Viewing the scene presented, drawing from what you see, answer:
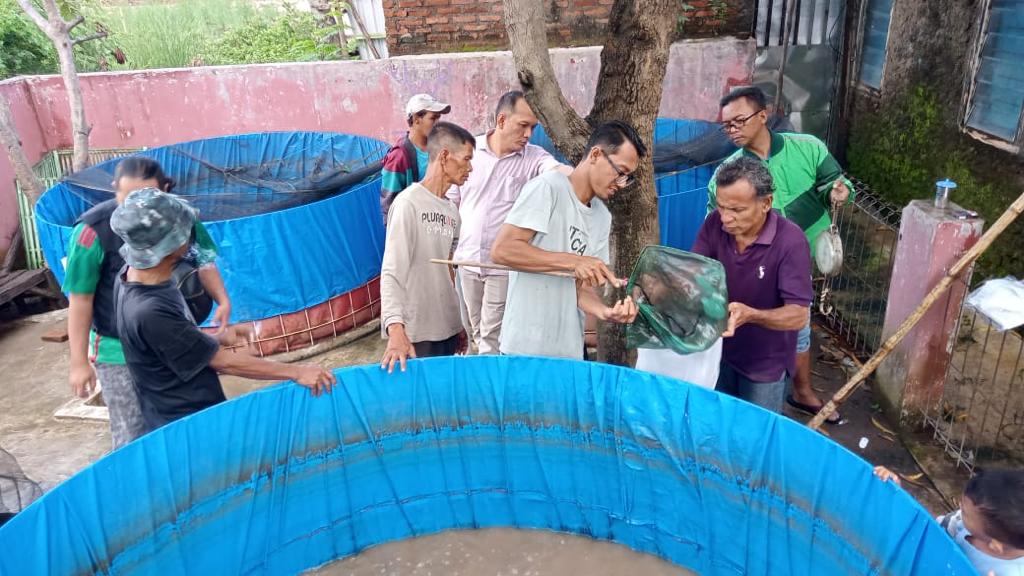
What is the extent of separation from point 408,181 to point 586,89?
306cm

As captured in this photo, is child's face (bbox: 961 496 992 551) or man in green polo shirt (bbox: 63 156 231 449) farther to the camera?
man in green polo shirt (bbox: 63 156 231 449)

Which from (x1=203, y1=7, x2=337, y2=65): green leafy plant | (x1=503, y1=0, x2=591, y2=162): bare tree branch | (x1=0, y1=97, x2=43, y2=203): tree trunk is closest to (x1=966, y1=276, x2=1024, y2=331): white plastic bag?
(x1=503, y1=0, x2=591, y2=162): bare tree branch

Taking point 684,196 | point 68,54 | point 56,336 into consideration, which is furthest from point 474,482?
point 68,54

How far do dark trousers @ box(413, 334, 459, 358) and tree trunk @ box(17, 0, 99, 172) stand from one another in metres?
4.12

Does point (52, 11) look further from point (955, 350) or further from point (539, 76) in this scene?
point (955, 350)

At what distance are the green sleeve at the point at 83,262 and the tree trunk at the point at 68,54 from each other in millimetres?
3619

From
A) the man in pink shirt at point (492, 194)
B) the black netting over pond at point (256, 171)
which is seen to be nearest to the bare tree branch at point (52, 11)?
the black netting over pond at point (256, 171)

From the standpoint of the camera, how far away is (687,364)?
309 cm

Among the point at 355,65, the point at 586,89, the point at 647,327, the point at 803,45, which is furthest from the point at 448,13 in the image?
the point at 647,327

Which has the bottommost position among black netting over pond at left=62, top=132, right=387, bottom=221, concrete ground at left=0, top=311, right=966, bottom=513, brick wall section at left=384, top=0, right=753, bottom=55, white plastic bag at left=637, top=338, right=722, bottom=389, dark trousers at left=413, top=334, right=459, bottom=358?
concrete ground at left=0, top=311, right=966, bottom=513

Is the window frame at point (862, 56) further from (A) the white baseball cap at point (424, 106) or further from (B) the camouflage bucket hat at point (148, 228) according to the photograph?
(B) the camouflage bucket hat at point (148, 228)

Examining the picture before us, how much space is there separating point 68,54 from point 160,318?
450cm

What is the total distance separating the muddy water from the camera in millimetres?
3135

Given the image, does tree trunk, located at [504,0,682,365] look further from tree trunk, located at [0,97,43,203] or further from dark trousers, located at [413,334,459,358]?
tree trunk, located at [0,97,43,203]
